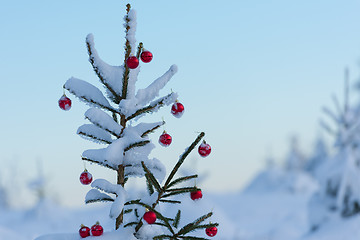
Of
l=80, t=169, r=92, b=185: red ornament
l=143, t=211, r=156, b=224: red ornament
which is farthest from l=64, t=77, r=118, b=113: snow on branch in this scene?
l=143, t=211, r=156, b=224: red ornament

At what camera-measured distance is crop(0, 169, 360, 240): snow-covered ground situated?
1041 centimetres

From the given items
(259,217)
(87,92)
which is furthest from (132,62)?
(259,217)

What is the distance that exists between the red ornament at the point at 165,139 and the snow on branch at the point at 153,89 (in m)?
0.28

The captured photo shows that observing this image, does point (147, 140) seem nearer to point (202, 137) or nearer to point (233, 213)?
point (202, 137)

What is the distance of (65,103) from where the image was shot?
2.77 m

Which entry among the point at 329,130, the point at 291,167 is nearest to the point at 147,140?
the point at 329,130

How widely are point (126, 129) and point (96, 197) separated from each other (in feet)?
1.79

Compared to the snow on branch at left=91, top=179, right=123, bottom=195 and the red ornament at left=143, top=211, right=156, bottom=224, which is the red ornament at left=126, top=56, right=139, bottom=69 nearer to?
the snow on branch at left=91, top=179, right=123, bottom=195

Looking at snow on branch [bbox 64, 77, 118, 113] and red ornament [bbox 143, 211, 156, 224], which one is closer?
red ornament [bbox 143, 211, 156, 224]

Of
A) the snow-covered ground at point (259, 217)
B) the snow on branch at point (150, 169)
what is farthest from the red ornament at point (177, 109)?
the snow-covered ground at point (259, 217)

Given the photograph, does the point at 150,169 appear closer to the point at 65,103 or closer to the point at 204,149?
the point at 204,149

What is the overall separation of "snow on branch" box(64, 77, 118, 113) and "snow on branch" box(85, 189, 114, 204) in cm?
62

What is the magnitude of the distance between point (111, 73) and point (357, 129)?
31.2 feet

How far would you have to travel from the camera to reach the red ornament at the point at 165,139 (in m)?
2.73
